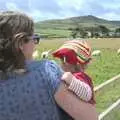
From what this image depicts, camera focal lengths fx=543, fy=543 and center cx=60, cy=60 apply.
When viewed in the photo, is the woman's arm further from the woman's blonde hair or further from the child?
the child

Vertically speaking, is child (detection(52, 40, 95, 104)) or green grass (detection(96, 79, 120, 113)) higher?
child (detection(52, 40, 95, 104))

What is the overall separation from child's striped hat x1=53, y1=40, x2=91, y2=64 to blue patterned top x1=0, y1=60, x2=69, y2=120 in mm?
543

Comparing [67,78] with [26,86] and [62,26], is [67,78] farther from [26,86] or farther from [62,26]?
[62,26]

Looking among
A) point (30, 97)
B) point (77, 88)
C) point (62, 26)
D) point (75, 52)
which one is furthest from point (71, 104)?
point (62, 26)

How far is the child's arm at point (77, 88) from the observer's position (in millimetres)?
2955

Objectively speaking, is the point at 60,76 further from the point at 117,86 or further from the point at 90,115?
the point at 117,86

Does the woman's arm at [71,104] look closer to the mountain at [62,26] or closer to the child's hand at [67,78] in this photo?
the child's hand at [67,78]

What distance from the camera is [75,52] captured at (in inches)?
139

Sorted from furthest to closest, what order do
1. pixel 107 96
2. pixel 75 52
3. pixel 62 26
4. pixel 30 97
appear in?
1. pixel 62 26
2. pixel 107 96
3. pixel 75 52
4. pixel 30 97

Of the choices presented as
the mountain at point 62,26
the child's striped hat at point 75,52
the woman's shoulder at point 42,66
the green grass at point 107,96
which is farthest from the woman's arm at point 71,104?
the mountain at point 62,26

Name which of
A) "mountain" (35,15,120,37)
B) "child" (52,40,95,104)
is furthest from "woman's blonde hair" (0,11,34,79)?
"mountain" (35,15,120,37)

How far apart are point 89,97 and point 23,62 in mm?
435

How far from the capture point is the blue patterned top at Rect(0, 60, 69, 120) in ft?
9.51

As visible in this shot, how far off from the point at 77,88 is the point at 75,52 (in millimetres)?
570
